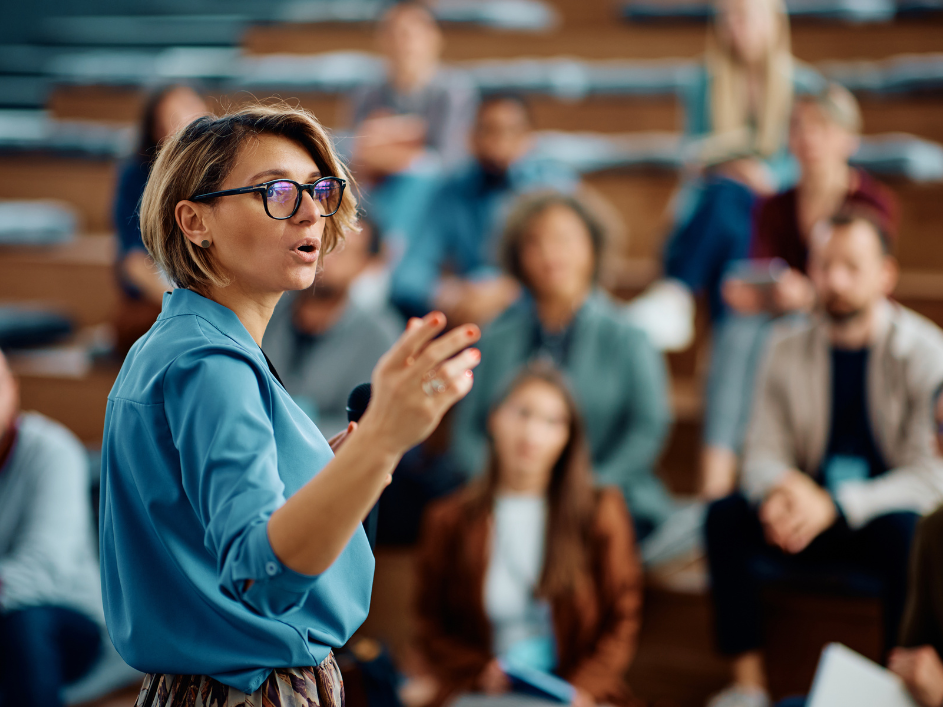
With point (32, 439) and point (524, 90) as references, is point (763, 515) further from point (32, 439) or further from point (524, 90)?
point (524, 90)

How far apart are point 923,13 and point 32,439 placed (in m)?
2.92

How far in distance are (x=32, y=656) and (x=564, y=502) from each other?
90 cm

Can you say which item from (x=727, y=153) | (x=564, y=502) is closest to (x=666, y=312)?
(x=727, y=153)

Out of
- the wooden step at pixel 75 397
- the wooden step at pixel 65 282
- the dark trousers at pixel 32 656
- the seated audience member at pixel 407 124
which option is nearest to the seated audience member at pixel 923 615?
the dark trousers at pixel 32 656

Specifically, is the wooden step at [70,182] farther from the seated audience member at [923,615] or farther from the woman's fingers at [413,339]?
the woman's fingers at [413,339]

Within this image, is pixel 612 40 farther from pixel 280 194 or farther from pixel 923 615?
pixel 280 194

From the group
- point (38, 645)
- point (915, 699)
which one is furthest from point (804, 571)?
point (38, 645)

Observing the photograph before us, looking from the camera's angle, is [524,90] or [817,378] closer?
[817,378]

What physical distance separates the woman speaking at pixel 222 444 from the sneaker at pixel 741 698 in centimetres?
119

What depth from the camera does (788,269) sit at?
2.13 m

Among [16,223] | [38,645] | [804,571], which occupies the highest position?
[16,223]

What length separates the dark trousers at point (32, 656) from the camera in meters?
1.39

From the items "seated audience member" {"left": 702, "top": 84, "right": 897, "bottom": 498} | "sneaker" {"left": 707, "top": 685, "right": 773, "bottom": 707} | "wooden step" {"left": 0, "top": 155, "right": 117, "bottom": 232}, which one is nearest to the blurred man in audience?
"sneaker" {"left": 707, "top": 685, "right": 773, "bottom": 707}

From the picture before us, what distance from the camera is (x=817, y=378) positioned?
68.4 inches
